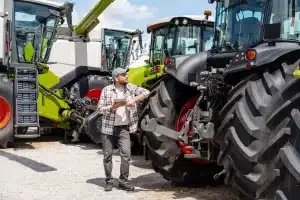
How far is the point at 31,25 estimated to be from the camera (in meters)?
10.5

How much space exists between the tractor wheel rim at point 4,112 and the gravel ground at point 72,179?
2.08ft

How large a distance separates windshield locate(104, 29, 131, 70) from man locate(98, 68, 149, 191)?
7.01 m

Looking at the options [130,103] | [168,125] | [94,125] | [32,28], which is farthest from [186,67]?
[32,28]

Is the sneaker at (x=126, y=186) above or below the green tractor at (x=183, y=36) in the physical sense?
below

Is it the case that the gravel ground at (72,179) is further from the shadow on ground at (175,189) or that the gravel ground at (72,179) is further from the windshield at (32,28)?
the windshield at (32,28)

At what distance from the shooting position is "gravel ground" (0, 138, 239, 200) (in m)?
5.61

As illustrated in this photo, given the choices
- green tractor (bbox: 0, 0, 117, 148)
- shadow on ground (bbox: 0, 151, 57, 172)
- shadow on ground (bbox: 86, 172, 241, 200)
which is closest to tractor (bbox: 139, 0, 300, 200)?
shadow on ground (bbox: 86, 172, 241, 200)

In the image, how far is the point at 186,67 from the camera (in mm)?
5383

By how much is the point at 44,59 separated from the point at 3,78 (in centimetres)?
135

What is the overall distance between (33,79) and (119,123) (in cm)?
456

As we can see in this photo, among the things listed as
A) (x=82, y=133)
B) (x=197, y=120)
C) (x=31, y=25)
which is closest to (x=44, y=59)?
(x=31, y=25)

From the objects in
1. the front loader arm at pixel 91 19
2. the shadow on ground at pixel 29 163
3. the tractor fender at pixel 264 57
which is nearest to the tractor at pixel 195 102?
the tractor fender at pixel 264 57

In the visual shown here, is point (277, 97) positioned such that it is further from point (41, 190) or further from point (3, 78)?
point (3, 78)

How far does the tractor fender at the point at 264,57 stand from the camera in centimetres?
394
